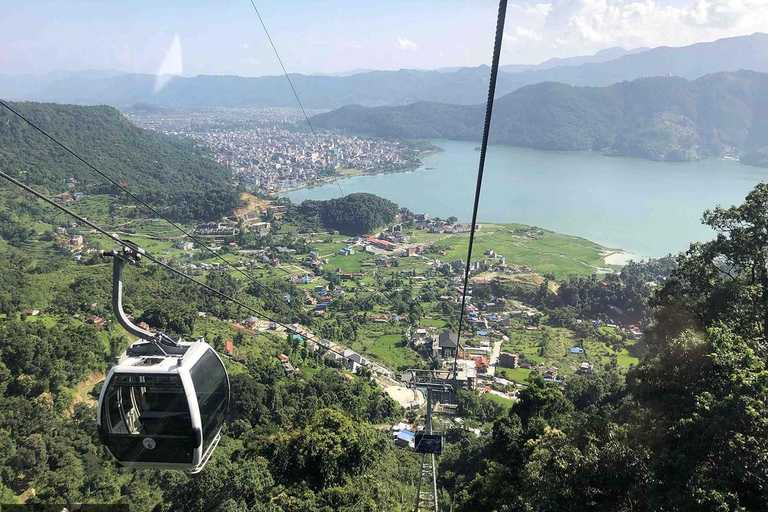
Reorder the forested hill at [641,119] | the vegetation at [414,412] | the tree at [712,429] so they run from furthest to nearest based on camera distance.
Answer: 1. the forested hill at [641,119]
2. the vegetation at [414,412]
3. the tree at [712,429]

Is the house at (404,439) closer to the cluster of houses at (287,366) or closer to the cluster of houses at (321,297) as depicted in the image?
the cluster of houses at (287,366)

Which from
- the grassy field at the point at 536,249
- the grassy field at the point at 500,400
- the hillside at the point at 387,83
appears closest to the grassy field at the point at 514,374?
the grassy field at the point at 500,400

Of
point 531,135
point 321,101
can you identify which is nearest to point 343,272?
point 531,135

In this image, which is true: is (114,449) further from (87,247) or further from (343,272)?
(87,247)

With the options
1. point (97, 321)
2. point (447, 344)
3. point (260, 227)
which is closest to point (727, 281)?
point (447, 344)

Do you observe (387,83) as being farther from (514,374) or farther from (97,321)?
(97,321)

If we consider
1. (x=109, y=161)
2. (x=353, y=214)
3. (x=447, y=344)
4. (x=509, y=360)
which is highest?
(x=109, y=161)

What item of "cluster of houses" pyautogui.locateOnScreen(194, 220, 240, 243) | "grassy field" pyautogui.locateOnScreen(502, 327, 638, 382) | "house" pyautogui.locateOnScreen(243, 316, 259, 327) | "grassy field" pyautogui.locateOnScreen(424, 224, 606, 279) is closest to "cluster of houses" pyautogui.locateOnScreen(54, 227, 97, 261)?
"cluster of houses" pyautogui.locateOnScreen(194, 220, 240, 243)
